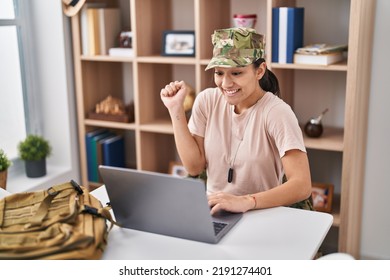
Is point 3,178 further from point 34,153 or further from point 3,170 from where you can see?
point 34,153

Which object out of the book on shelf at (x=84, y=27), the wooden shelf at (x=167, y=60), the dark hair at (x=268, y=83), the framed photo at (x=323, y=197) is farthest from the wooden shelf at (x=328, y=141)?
the book on shelf at (x=84, y=27)

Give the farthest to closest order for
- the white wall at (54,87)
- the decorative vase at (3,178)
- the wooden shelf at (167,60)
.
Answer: the white wall at (54,87) < the wooden shelf at (167,60) < the decorative vase at (3,178)

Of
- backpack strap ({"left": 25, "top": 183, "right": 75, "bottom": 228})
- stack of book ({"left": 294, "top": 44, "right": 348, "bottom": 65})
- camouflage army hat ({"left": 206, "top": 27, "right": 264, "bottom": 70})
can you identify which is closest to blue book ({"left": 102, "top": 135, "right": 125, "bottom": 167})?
stack of book ({"left": 294, "top": 44, "right": 348, "bottom": 65})

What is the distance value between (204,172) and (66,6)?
4.94ft

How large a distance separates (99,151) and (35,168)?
16.5 inches

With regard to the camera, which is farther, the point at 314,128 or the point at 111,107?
the point at 111,107

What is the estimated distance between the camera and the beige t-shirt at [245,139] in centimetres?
192

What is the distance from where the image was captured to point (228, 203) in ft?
5.23

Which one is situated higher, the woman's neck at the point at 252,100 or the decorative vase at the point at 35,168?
the woman's neck at the point at 252,100

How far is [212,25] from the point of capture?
2.91 metres

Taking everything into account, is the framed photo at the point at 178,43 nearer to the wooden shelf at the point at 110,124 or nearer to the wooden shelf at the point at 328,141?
the wooden shelf at the point at 110,124

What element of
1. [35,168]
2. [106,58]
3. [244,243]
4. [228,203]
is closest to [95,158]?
[35,168]

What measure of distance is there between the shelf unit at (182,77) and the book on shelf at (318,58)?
→ 3cm

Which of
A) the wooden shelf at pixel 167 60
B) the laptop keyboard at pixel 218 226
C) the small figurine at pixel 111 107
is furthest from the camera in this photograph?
the small figurine at pixel 111 107
